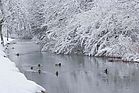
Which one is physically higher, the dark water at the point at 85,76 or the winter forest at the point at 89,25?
the winter forest at the point at 89,25

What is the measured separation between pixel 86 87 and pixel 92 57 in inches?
589

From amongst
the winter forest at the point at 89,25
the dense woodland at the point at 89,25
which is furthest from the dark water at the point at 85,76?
the dense woodland at the point at 89,25

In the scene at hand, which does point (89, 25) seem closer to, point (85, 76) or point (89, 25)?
point (89, 25)

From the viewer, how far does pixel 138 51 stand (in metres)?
32.7

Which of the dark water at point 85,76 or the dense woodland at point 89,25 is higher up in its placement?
the dense woodland at point 89,25

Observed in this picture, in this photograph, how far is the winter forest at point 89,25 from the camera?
3481 centimetres

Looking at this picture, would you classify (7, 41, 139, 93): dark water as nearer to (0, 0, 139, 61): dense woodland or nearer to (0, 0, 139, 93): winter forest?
(0, 0, 139, 93): winter forest

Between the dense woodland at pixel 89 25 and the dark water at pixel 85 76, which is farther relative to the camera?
the dense woodland at pixel 89 25

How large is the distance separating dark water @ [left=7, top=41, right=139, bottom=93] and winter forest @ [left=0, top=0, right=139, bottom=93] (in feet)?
6.08

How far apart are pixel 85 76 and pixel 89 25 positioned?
1453 centimetres

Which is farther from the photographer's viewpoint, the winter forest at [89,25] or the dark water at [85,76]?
the winter forest at [89,25]

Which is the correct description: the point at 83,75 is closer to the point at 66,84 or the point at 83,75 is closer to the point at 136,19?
the point at 66,84

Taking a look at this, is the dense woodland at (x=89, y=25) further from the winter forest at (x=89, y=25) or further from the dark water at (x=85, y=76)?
Result: the dark water at (x=85, y=76)

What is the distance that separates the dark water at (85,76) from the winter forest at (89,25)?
6.08 feet
